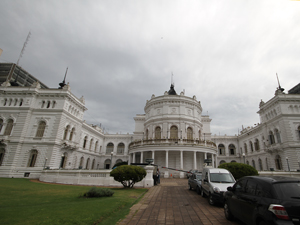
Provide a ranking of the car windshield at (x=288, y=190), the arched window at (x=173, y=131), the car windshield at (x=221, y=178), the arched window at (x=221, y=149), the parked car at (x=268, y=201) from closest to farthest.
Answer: the parked car at (x=268, y=201) < the car windshield at (x=288, y=190) < the car windshield at (x=221, y=178) < the arched window at (x=173, y=131) < the arched window at (x=221, y=149)

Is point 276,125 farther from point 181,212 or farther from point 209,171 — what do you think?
point 181,212

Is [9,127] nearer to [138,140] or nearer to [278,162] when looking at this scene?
[138,140]

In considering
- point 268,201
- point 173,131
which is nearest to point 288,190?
point 268,201

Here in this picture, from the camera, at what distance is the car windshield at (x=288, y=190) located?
3.97m

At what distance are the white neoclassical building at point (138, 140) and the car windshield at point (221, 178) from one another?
48.5 feet

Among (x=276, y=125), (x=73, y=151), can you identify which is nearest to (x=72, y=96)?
(x=73, y=151)

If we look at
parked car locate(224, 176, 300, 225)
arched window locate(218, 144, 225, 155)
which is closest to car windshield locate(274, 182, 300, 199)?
parked car locate(224, 176, 300, 225)

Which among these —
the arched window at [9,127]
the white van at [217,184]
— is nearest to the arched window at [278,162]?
the white van at [217,184]

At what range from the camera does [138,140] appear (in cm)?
3303

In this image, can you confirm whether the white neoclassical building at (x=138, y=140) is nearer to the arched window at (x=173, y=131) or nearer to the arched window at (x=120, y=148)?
the arched window at (x=173, y=131)

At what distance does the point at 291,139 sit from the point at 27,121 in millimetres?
46683

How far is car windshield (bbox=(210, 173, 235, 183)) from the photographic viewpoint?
979cm

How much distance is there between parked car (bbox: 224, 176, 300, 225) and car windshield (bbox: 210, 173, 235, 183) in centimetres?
411

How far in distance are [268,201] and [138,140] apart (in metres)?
29.6
